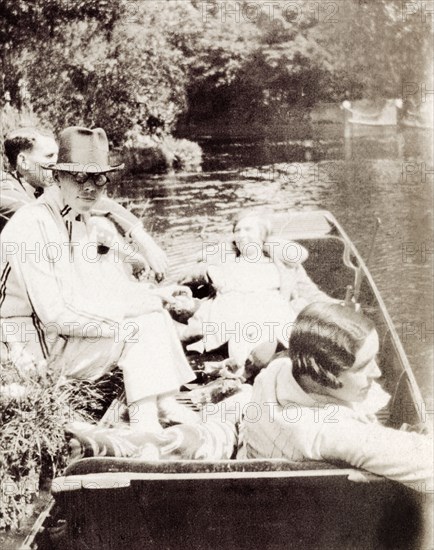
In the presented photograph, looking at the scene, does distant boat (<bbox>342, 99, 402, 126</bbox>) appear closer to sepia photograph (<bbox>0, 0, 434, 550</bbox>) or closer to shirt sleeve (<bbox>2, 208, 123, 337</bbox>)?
sepia photograph (<bbox>0, 0, 434, 550</bbox>)

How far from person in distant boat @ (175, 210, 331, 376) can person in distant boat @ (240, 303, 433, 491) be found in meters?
0.80

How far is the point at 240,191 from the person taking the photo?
97.4 inches

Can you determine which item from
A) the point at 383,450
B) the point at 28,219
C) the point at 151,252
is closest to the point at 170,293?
the point at 151,252

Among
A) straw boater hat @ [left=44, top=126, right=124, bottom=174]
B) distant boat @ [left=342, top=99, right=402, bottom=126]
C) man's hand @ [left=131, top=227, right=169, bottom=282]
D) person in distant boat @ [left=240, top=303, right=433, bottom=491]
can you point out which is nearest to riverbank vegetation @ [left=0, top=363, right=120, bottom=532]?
man's hand @ [left=131, top=227, right=169, bottom=282]

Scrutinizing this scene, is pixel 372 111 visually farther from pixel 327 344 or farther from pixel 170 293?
pixel 327 344

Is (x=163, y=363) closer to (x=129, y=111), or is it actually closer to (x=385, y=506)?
(x=385, y=506)

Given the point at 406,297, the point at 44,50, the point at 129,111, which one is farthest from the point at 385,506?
the point at 44,50

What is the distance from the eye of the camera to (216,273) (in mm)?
2521

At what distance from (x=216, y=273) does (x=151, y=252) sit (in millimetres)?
333

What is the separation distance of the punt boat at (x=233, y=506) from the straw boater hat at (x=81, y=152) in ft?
2.72

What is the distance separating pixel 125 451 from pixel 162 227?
4.01 feet

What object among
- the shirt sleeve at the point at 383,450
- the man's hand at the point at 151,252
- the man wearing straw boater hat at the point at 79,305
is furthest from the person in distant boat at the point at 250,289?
the shirt sleeve at the point at 383,450

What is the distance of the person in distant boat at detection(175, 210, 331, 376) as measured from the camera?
2311 millimetres

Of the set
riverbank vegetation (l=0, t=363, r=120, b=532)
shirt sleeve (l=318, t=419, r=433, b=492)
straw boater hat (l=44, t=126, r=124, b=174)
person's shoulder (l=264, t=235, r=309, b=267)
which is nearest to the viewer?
shirt sleeve (l=318, t=419, r=433, b=492)
